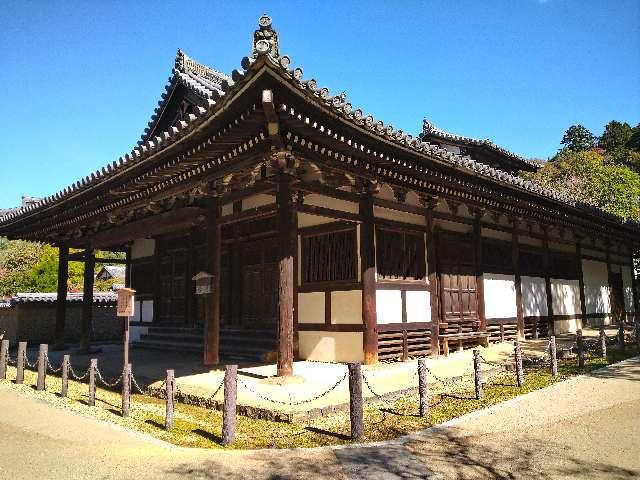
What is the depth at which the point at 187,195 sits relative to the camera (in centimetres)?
1103

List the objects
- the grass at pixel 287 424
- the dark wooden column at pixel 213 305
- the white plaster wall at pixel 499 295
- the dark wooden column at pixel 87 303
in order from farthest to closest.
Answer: the dark wooden column at pixel 87 303
the white plaster wall at pixel 499 295
the dark wooden column at pixel 213 305
the grass at pixel 287 424

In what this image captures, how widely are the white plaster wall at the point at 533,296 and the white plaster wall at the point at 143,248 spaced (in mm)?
12978

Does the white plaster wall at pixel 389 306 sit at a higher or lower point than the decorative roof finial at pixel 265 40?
lower

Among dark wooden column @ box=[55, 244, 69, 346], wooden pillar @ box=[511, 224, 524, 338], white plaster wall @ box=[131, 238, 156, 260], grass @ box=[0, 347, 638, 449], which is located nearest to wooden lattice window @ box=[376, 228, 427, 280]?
grass @ box=[0, 347, 638, 449]

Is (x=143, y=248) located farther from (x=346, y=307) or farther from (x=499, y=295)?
(x=499, y=295)

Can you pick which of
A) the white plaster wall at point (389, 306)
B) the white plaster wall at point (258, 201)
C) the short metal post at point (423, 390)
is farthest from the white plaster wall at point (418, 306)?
the short metal post at point (423, 390)

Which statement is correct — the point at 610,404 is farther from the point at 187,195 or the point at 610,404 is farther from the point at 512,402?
the point at 187,195

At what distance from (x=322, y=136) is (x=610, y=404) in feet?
20.1

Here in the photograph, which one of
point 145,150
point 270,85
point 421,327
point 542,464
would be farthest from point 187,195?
point 542,464

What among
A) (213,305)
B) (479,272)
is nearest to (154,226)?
(213,305)

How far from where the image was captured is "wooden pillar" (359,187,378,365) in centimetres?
985

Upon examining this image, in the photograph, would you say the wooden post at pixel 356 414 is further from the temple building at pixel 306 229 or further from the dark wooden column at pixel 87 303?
the dark wooden column at pixel 87 303

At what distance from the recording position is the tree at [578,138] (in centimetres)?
6134

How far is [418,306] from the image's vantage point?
11.3m
